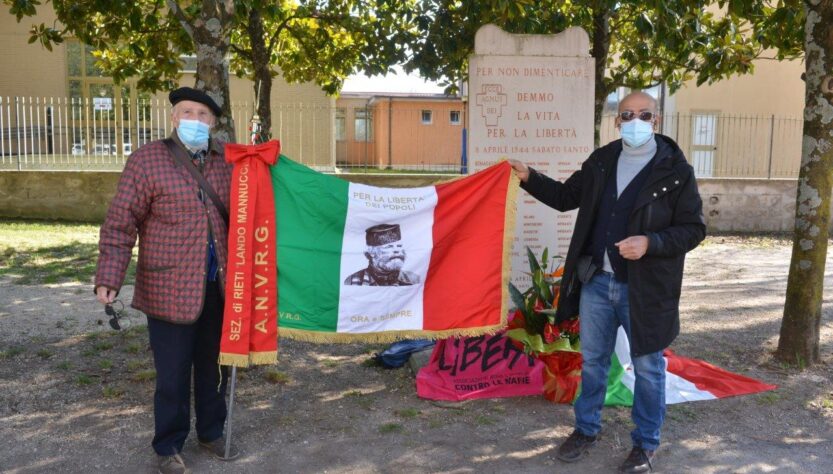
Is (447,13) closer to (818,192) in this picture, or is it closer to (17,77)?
(818,192)

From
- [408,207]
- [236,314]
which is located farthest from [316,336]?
[408,207]

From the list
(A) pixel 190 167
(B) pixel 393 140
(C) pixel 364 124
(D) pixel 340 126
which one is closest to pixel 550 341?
(A) pixel 190 167

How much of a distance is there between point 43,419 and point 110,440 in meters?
0.65

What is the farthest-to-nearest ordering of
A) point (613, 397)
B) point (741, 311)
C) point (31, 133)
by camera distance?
point (31, 133) → point (741, 311) → point (613, 397)

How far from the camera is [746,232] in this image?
1581cm

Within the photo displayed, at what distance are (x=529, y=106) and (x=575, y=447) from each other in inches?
122

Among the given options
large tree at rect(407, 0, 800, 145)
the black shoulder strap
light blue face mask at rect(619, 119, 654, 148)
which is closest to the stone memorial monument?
large tree at rect(407, 0, 800, 145)

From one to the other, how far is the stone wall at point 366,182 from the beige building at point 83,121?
37cm

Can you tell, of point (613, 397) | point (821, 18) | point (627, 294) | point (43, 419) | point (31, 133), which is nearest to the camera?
point (627, 294)

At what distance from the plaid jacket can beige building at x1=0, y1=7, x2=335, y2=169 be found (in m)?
11.6

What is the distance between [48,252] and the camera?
11.4 metres

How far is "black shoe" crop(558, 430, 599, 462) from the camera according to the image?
13.7ft

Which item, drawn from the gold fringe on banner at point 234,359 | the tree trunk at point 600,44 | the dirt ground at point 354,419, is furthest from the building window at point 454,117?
the gold fringe on banner at point 234,359

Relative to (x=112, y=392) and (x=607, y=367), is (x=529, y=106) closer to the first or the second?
(x=607, y=367)
